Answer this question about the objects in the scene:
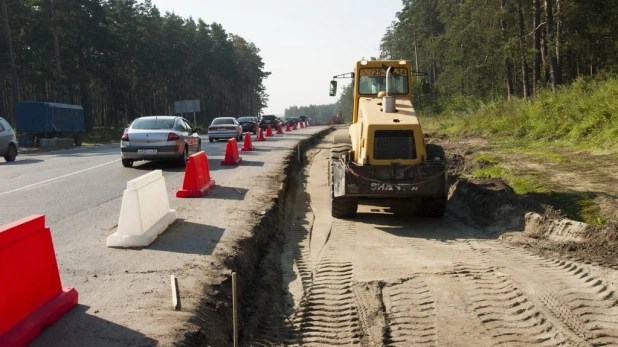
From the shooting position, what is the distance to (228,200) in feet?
38.5

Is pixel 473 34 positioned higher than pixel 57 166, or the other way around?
pixel 473 34

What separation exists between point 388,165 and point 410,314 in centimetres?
479

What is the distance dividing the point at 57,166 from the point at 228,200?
31.6 ft

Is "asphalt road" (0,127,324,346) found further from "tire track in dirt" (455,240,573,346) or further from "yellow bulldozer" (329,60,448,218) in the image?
"tire track in dirt" (455,240,573,346)

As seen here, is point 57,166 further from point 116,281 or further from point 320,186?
point 116,281

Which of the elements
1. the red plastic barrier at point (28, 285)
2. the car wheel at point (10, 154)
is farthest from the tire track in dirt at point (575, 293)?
the car wheel at point (10, 154)

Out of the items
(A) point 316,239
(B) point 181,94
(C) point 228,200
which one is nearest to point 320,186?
(C) point 228,200

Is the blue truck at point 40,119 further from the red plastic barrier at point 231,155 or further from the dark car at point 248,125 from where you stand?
the red plastic barrier at point 231,155

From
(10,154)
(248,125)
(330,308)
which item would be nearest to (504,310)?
(330,308)

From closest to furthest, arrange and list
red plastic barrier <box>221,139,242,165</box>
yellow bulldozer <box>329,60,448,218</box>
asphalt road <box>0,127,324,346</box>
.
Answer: asphalt road <box>0,127,324,346</box> < yellow bulldozer <box>329,60,448,218</box> < red plastic barrier <box>221,139,242,165</box>

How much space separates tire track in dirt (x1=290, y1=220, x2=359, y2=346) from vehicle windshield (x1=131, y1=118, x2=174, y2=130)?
10.5 m

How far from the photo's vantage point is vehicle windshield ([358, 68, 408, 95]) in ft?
43.1

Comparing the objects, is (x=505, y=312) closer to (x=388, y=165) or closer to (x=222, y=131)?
(x=388, y=165)

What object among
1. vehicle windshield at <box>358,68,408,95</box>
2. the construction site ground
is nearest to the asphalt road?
the construction site ground
